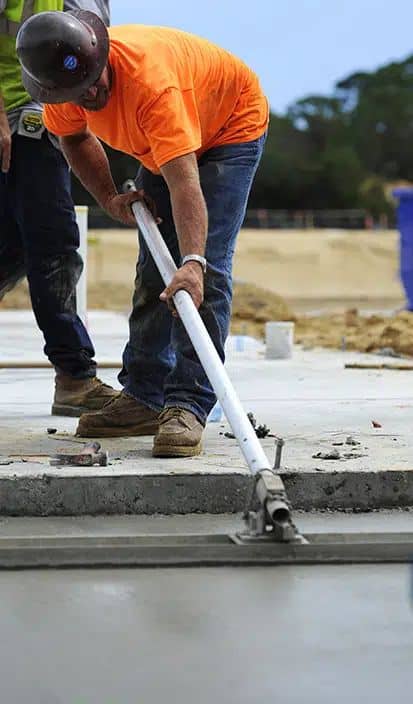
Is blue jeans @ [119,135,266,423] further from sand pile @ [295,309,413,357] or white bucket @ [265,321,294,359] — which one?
sand pile @ [295,309,413,357]

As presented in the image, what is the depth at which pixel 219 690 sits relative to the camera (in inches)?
84.1

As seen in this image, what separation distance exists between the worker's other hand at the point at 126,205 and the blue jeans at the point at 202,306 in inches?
3.3

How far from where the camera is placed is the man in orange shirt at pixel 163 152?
11.8ft

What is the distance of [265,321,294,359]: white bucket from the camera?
7.57 metres

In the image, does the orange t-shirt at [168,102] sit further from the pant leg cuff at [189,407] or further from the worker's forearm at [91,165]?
the pant leg cuff at [189,407]

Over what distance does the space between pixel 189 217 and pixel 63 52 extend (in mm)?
580

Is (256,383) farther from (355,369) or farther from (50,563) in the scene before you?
(50,563)

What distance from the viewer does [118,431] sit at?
14.2 ft

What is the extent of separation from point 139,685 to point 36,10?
3.09 metres

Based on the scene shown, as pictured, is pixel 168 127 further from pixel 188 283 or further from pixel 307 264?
pixel 307 264

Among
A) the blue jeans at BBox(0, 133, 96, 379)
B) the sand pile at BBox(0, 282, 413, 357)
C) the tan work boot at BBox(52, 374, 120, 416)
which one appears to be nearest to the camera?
the blue jeans at BBox(0, 133, 96, 379)

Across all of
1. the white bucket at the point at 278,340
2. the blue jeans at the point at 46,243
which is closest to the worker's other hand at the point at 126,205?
the blue jeans at the point at 46,243

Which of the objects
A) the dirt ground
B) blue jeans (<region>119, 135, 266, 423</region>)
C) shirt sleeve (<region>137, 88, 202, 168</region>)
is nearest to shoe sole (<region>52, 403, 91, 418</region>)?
blue jeans (<region>119, 135, 266, 423</region>)

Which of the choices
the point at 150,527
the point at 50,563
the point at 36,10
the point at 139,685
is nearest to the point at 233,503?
the point at 150,527
